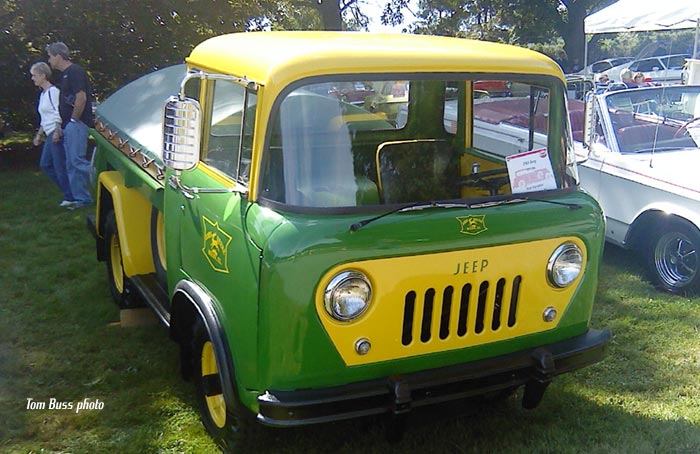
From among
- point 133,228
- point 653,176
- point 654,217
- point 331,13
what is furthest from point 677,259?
point 331,13

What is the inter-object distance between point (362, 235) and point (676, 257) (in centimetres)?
385

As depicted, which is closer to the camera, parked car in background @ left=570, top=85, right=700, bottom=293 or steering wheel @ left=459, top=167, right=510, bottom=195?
steering wheel @ left=459, top=167, right=510, bottom=195

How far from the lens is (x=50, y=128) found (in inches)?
314

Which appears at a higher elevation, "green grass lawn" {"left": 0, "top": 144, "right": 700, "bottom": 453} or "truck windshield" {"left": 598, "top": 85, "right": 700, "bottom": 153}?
"truck windshield" {"left": 598, "top": 85, "right": 700, "bottom": 153}

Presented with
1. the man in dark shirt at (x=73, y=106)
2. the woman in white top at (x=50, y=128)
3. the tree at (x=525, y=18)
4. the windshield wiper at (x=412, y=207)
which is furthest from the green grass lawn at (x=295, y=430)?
the tree at (x=525, y=18)

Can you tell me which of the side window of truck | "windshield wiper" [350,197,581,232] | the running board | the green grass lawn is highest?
the side window of truck

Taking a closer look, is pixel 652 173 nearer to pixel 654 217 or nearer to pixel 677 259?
pixel 654 217

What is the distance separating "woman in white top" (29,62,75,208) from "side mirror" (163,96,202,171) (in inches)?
222

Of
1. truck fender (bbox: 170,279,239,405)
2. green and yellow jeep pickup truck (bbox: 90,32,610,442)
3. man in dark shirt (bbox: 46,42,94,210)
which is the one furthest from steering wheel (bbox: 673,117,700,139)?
man in dark shirt (bbox: 46,42,94,210)

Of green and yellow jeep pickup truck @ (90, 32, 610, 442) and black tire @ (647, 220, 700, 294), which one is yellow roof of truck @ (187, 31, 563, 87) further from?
black tire @ (647, 220, 700, 294)

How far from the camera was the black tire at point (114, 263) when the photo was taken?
5.07 m

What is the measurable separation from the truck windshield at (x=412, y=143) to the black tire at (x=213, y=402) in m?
0.91

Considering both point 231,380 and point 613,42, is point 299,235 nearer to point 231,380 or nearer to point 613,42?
point 231,380

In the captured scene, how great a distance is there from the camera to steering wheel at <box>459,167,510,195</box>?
3.56 meters
